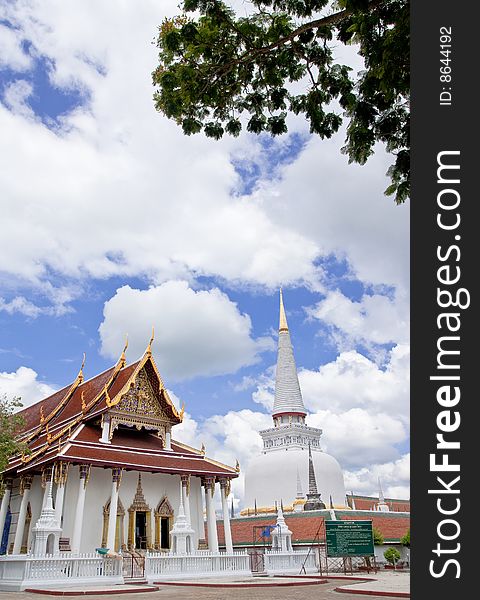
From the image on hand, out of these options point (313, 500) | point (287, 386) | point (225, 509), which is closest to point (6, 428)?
point (225, 509)

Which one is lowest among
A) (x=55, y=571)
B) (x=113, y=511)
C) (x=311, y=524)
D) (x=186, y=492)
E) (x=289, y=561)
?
(x=289, y=561)

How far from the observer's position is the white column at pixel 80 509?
1930 centimetres

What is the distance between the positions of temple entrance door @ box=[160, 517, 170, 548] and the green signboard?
6.70 m

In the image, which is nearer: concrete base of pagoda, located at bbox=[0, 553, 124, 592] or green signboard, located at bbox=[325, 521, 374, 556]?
concrete base of pagoda, located at bbox=[0, 553, 124, 592]

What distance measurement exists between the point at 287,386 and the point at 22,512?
89.7 ft

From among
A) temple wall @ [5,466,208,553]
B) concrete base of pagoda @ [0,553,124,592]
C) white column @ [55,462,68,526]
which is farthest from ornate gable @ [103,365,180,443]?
concrete base of pagoda @ [0,553,124,592]

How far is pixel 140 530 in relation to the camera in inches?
884

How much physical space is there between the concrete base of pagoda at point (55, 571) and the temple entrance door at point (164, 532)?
20.1ft

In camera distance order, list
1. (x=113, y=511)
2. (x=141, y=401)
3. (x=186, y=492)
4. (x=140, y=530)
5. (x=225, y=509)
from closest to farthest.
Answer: (x=113, y=511), (x=140, y=530), (x=186, y=492), (x=141, y=401), (x=225, y=509)

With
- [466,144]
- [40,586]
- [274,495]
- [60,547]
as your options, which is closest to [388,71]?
[466,144]

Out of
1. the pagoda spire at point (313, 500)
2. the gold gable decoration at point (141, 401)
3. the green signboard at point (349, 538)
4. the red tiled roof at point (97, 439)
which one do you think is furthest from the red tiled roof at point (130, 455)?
the pagoda spire at point (313, 500)

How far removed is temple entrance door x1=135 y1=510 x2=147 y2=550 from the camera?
22.2 meters

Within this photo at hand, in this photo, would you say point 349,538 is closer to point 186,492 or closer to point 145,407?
point 186,492

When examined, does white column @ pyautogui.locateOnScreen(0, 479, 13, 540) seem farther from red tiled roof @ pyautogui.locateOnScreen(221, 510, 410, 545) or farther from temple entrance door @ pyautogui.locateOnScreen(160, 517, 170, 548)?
red tiled roof @ pyautogui.locateOnScreen(221, 510, 410, 545)
